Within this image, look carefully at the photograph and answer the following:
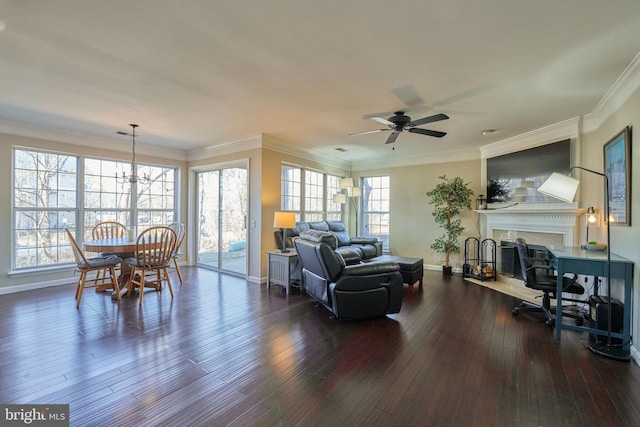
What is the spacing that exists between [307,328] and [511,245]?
13.7 ft

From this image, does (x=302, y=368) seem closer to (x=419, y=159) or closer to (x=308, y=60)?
(x=308, y=60)

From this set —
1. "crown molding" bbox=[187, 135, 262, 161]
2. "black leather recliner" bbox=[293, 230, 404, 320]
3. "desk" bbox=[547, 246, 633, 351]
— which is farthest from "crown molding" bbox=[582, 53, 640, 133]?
"crown molding" bbox=[187, 135, 262, 161]

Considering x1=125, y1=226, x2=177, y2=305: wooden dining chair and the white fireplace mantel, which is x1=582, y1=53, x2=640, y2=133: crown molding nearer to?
the white fireplace mantel

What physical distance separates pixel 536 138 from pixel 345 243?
12.5 feet

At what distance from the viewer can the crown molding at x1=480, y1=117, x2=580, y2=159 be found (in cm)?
411

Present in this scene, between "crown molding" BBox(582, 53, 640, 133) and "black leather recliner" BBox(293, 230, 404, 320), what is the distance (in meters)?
2.82

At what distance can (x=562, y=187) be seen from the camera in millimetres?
3074

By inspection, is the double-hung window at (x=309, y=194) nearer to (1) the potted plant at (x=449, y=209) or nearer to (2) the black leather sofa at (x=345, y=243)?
(2) the black leather sofa at (x=345, y=243)

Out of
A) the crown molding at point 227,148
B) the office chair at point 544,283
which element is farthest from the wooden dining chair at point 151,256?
the office chair at point 544,283

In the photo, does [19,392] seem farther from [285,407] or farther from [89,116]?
[89,116]

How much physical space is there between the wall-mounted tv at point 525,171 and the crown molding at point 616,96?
37 centimetres

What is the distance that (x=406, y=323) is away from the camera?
3.32 metres

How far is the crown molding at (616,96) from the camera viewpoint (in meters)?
2.59

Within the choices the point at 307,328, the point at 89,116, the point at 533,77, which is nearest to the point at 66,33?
the point at 89,116
